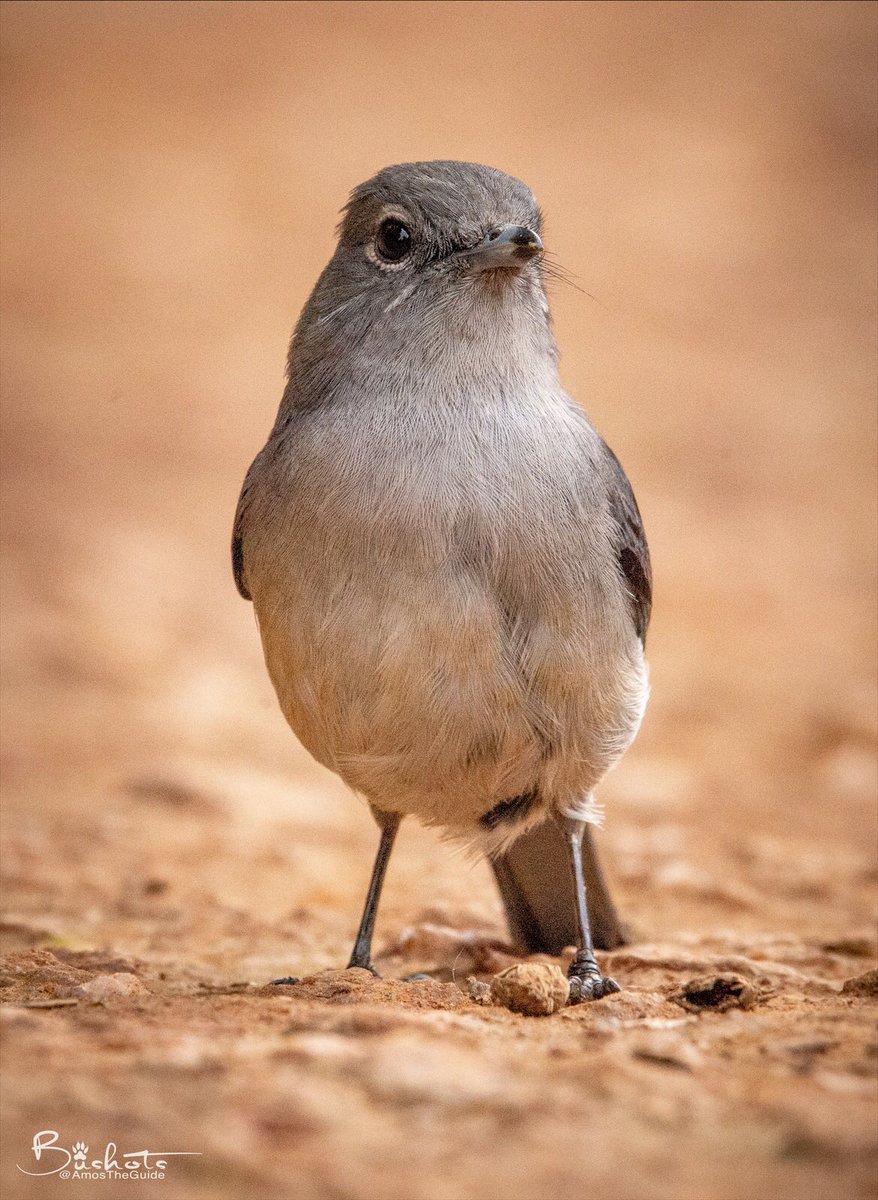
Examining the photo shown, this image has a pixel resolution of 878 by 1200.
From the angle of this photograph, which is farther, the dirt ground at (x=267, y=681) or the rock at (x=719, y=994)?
the rock at (x=719, y=994)

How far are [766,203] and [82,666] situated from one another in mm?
14741

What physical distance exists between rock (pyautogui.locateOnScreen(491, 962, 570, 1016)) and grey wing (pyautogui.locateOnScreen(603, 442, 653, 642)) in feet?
4.98

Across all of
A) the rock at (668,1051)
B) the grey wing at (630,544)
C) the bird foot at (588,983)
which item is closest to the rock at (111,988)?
the bird foot at (588,983)

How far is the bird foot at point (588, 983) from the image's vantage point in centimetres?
507

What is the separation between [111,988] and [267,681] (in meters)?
6.05

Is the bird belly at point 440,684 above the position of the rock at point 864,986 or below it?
above

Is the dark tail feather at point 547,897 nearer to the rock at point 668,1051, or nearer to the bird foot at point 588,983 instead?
the bird foot at point 588,983

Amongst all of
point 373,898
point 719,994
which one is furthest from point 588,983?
point 373,898

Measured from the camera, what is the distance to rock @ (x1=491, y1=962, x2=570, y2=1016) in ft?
14.9

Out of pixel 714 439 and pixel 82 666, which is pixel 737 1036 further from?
pixel 714 439

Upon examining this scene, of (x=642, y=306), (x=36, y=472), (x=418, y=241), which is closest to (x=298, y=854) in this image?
(x=418, y=241)

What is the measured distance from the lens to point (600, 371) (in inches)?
681

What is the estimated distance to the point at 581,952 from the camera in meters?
5.54

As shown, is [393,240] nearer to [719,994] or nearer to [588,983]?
[588,983]
